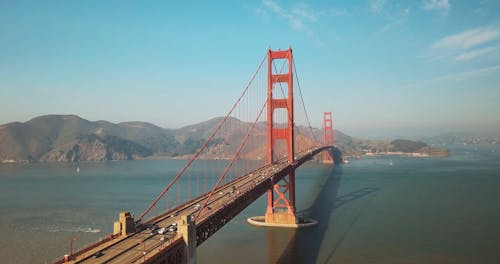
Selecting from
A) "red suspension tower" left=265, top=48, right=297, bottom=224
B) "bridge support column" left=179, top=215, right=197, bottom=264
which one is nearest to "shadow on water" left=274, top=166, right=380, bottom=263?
"red suspension tower" left=265, top=48, right=297, bottom=224

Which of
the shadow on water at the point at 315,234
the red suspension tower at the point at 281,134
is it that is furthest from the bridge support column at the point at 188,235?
the red suspension tower at the point at 281,134

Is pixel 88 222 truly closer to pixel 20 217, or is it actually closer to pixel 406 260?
pixel 20 217

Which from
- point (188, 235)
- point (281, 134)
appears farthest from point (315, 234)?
point (188, 235)

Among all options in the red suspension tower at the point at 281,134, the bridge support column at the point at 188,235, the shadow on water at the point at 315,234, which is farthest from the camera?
the red suspension tower at the point at 281,134

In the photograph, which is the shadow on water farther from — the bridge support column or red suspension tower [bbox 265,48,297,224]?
the bridge support column

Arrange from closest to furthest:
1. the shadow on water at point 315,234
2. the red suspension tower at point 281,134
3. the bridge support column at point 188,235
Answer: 1. the bridge support column at point 188,235
2. the shadow on water at point 315,234
3. the red suspension tower at point 281,134

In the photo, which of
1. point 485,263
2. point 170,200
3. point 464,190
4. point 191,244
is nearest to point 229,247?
point 191,244

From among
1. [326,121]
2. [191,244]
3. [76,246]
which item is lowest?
[76,246]

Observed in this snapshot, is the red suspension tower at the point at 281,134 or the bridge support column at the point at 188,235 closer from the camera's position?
the bridge support column at the point at 188,235

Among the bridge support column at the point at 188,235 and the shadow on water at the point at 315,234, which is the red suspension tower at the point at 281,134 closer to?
the shadow on water at the point at 315,234
